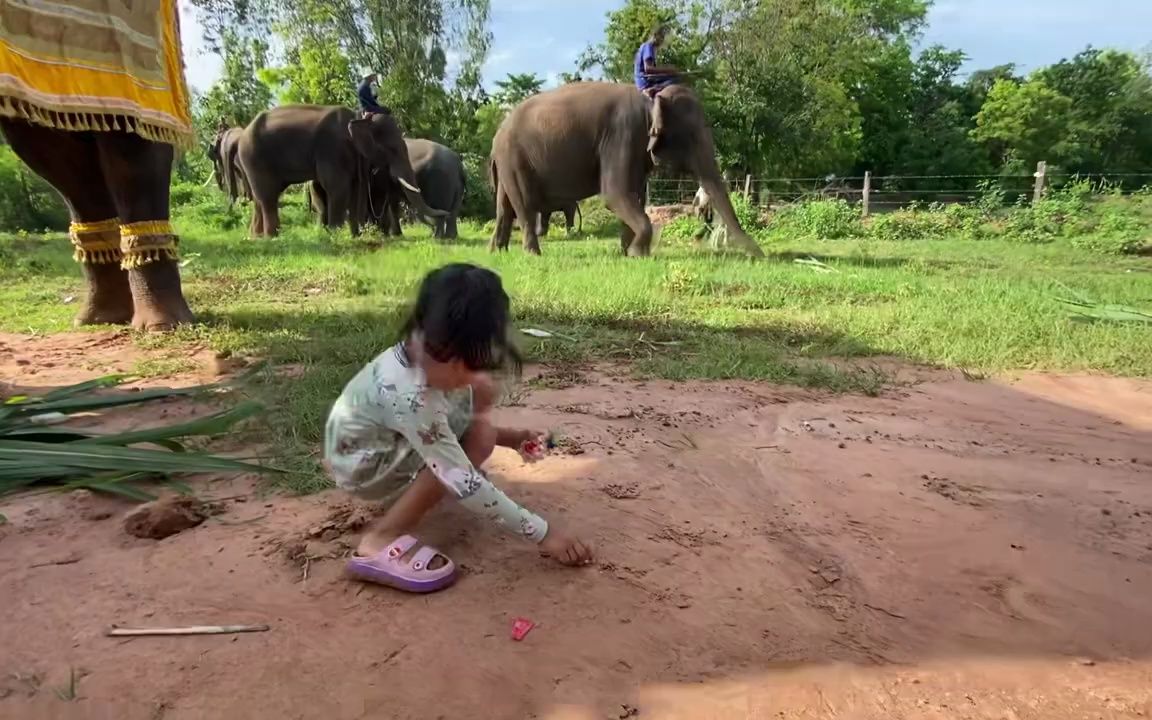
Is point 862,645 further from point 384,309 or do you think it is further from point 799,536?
point 384,309

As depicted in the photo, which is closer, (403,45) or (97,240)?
(97,240)

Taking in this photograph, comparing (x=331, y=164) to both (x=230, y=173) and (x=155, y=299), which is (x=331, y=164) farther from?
(x=155, y=299)

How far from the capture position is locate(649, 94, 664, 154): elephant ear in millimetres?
8305

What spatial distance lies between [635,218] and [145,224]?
201 inches

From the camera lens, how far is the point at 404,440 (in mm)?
1944

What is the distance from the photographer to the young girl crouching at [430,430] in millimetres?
1715

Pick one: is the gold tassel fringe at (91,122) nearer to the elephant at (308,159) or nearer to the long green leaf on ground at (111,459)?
the long green leaf on ground at (111,459)

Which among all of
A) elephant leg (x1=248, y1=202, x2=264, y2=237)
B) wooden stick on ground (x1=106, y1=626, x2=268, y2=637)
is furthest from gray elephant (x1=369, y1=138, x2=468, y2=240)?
wooden stick on ground (x1=106, y1=626, x2=268, y2=637)

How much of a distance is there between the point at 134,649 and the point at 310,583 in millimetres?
361

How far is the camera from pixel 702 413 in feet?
10.0

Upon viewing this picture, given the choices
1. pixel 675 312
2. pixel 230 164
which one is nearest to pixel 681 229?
pixel 230 164

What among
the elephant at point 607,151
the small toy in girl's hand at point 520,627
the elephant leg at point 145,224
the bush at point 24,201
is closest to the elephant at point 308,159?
the elephant at point 607,151

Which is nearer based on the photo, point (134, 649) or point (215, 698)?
point (215, 698)

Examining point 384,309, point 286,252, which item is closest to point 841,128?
point 286,252
